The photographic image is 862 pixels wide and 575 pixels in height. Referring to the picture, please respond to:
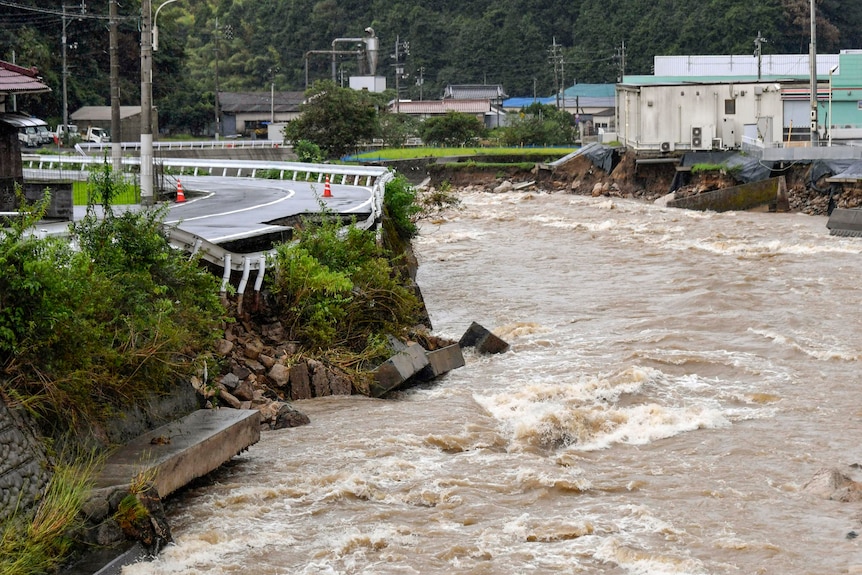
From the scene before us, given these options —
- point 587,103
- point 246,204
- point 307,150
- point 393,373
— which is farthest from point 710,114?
point 587,103

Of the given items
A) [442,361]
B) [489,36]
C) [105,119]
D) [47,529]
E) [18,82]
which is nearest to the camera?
[47,529]

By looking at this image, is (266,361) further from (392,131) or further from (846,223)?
(392,131)

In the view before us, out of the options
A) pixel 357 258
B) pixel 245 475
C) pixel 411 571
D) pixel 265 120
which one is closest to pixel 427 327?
pixel 357 258

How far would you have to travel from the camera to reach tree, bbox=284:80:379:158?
55.3 m

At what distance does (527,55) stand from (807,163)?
6967cm

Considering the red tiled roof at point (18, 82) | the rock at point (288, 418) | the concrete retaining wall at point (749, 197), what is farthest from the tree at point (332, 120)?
the rock at point (288, 418)

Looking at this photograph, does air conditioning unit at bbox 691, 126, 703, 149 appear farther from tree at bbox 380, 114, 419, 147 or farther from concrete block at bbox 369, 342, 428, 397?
concrete block at bbox 369, 342, 428, 397

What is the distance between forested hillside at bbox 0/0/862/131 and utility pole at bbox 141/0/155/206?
7349 cm

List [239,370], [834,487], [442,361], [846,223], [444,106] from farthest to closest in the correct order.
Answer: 1. [444,106]
2. [846,223]
3. [442,361]
4. [239,370]
5. [834,487]

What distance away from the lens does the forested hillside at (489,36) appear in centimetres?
9650

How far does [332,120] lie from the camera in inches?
2188

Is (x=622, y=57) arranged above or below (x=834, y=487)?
above

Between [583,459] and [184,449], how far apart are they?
14.2ft

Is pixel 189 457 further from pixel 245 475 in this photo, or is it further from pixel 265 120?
pixel 265 120
